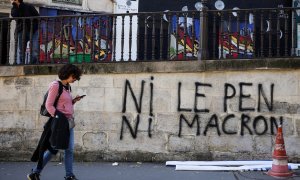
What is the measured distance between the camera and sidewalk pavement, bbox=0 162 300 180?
21.9 ft

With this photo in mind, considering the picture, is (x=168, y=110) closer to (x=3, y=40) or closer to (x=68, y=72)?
(x=68, y=72)

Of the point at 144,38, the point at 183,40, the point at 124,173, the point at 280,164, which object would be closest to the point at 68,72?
the point at 124,173

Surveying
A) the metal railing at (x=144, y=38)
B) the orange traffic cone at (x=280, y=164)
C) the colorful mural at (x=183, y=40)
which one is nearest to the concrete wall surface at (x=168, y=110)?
the metal railing at (x=144, y=38)

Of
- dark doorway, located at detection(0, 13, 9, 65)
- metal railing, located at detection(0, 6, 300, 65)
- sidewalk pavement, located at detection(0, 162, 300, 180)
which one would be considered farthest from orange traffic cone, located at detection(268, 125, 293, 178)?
dark doorway, located at detection(0, 13, 9, 65)

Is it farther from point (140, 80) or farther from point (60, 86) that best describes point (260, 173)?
point (60, 86)

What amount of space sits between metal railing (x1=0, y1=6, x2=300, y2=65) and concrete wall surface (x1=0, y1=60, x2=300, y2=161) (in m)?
0.28

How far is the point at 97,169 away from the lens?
24.2ft

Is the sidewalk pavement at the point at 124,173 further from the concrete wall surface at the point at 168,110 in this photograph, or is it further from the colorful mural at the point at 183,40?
the colorful mural at the point at 183,40

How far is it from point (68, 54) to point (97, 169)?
233cm

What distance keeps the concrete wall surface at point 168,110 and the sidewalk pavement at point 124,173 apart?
1.23 ft

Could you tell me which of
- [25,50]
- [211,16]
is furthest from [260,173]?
[25,50]

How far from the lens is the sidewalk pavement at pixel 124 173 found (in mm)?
6672

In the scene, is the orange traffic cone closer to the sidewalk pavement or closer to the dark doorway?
the sidewalk pavement

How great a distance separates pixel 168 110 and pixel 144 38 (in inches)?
57.4
